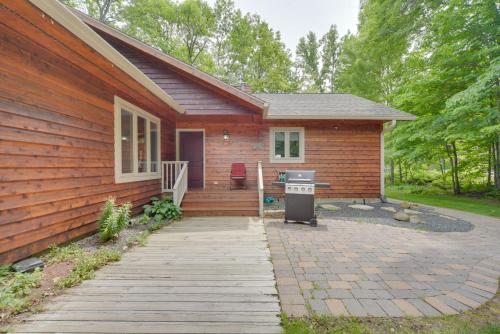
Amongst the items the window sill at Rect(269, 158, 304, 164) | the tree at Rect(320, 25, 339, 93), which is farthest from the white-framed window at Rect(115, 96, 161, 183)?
the tree at Rect(320, 25, 339, 93)

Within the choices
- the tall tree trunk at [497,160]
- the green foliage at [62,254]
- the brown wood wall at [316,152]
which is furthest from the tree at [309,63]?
the green foliage at [62,254]

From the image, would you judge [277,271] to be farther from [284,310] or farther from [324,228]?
[324,228]

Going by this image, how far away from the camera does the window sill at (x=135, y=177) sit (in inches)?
190

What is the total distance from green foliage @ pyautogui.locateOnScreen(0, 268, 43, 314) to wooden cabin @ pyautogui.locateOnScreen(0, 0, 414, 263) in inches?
15.5

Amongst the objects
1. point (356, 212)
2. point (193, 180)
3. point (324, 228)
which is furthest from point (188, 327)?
point (193, 180)

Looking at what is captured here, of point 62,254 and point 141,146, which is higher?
point 141,146

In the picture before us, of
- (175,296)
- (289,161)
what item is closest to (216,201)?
(289,161)

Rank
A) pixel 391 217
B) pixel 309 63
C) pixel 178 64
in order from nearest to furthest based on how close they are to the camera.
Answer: pixel 391 217, pixel 178 64, pixel 309 63

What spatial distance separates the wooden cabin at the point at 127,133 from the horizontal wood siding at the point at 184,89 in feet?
0.11

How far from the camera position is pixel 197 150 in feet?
26.4

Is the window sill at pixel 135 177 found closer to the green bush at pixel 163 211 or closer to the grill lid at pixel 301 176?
the green bush at pixel 163 211

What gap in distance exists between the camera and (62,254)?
120 inches

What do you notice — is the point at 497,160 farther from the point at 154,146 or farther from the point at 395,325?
the point at 154,146

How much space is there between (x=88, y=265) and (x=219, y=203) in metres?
3.54
